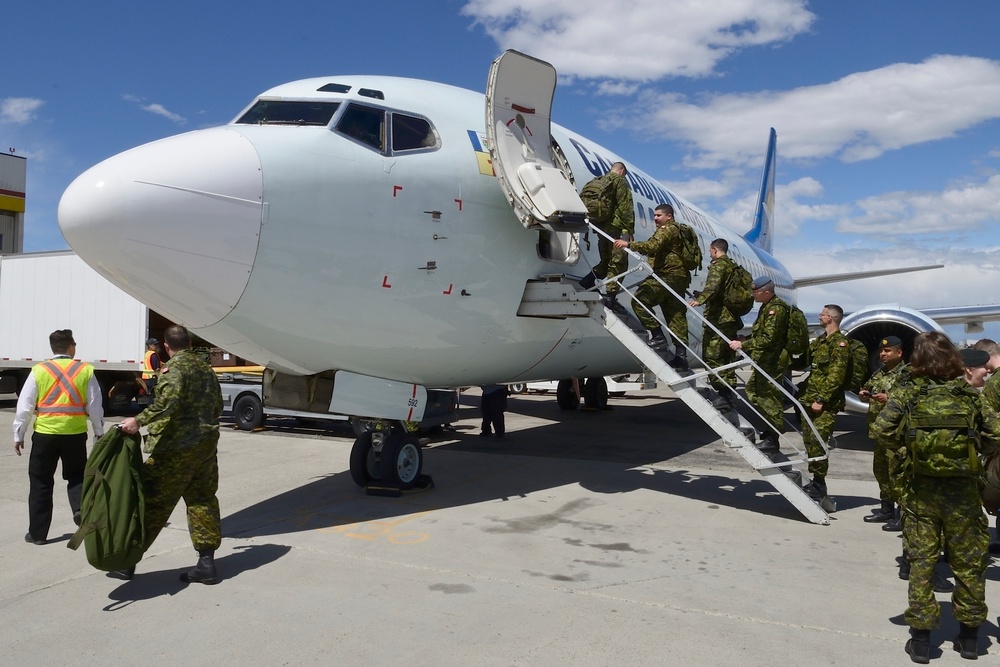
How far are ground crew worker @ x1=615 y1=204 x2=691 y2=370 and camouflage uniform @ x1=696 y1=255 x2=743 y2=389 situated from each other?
0.26m

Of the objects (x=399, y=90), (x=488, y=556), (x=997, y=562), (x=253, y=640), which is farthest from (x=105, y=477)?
(x=997, y=562)

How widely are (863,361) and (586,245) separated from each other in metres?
3.28

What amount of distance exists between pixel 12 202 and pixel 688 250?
34.6 m

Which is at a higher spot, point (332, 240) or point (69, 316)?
point (332, 240)

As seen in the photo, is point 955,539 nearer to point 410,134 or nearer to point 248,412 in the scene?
→ point 410,134

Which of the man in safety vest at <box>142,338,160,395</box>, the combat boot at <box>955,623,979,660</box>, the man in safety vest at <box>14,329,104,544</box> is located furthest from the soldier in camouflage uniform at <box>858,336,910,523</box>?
the man in safety vest at <box>142,338,160,395</box>

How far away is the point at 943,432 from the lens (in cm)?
402

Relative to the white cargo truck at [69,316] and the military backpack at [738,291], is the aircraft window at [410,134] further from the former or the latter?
the white cargo truck at [69,316]

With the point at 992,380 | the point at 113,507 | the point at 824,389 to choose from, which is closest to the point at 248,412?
the point at 113,507

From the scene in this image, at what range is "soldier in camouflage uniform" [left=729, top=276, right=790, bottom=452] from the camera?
26.0ft

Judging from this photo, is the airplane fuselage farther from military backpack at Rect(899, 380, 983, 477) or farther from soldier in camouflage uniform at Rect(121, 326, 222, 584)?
military backpack at Rect(899, 380, 983, 477)

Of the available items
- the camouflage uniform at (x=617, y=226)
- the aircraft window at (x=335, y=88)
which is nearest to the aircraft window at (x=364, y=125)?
the aircraft window at (x=335, y=88)

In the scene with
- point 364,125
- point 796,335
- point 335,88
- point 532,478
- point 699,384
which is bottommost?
point 532,478

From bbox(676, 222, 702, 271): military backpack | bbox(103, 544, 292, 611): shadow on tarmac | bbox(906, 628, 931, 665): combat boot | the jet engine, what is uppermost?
bbox(676, 222, 702, 271): military backpack
